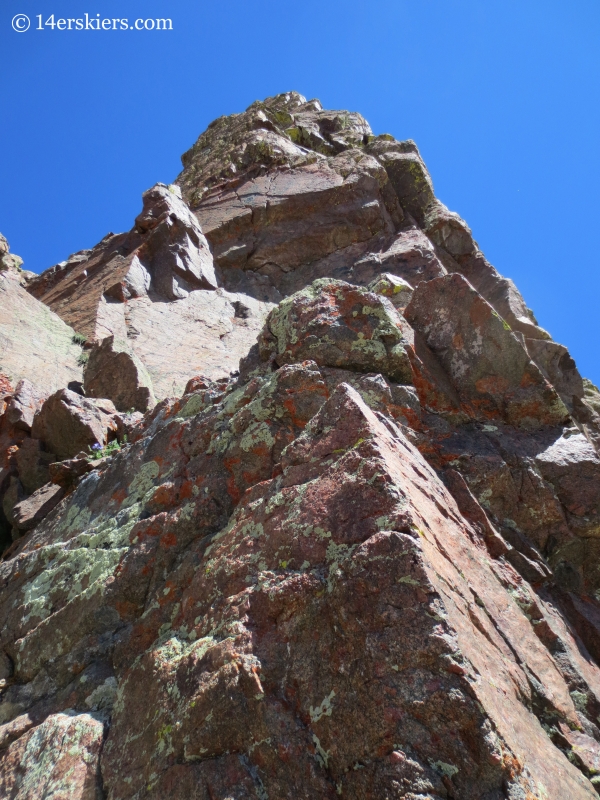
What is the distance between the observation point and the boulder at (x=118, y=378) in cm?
1233

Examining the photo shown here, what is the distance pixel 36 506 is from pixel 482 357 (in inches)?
239

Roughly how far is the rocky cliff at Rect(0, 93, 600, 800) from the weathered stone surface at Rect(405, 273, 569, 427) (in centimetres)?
3

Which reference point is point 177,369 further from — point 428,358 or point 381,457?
point 381,457

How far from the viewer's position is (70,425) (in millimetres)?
9438

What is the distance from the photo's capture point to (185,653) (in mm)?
3854

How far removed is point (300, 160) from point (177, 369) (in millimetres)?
12452

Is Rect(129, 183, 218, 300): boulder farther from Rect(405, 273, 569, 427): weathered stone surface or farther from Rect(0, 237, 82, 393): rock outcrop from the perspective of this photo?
Rect(405, 273, 569, 427): weathered stone surface

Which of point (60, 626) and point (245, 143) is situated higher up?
point (245, 143)

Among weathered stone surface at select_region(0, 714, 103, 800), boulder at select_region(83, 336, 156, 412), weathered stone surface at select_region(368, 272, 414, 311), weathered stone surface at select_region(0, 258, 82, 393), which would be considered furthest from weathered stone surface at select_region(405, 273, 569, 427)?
weathered stone surface at select_region(0, 258, 82, 393)

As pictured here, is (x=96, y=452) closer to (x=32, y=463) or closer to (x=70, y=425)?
(x=70, y=425)

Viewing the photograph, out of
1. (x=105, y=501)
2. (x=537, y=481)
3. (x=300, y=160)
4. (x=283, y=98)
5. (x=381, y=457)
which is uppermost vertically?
(x=283, y=98)

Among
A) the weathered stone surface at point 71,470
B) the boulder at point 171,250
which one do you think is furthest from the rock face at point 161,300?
the weathered stone surface at point 71,470

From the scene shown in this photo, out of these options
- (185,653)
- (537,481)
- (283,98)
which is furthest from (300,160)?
(185,653)

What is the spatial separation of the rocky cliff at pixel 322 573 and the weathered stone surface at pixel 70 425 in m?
0.04
